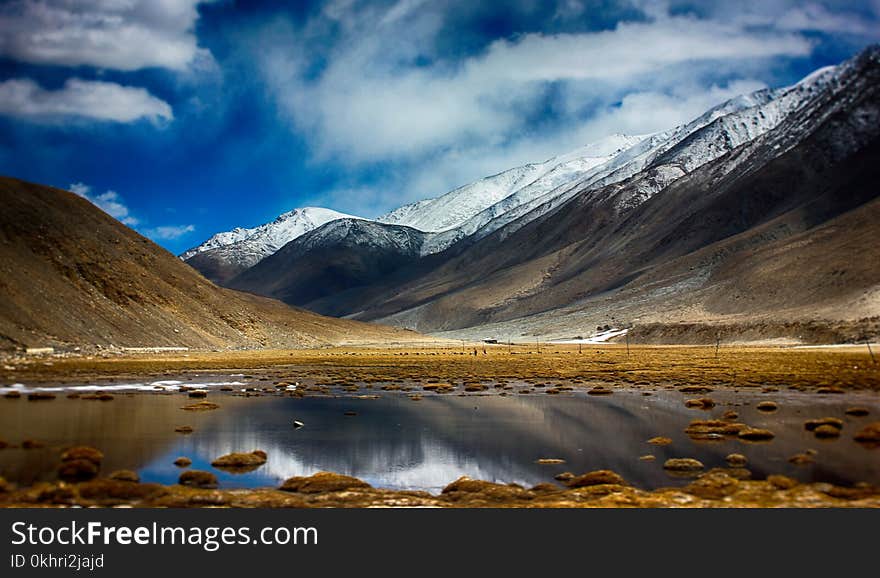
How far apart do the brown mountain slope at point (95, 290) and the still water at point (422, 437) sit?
43.9 m

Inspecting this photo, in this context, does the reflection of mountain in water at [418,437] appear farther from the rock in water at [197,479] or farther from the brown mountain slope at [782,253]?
the brown mountain slope at [782,253]

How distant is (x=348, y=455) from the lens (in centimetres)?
2277

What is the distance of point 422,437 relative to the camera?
2664cm

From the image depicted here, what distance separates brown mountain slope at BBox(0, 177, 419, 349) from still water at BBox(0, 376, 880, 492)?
43.9 metres

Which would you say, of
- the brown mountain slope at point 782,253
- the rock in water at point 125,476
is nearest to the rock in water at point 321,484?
the rock in water at point 125,476

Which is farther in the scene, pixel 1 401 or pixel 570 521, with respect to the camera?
pixel 1 401

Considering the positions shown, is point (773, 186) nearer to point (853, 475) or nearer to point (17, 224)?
point (17, 224)

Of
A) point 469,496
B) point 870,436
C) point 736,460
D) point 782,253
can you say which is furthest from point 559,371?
point 782,253

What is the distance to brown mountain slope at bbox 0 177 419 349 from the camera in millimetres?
76562

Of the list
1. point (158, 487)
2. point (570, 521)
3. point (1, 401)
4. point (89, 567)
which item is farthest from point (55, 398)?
point (570, 521)

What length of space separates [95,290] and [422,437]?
76259mm

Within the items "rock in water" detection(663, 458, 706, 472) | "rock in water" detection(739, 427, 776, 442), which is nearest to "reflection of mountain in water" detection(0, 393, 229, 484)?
"rock in water" detection(663, 458, 706, 472)

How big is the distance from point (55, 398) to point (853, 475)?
34749mm

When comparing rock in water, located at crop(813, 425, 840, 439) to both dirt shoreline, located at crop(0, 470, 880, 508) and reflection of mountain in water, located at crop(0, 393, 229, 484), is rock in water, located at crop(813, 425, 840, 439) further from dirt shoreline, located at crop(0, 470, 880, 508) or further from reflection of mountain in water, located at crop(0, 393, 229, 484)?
reflection of mountain in water, located at crop(0, 393, 229, 484)
